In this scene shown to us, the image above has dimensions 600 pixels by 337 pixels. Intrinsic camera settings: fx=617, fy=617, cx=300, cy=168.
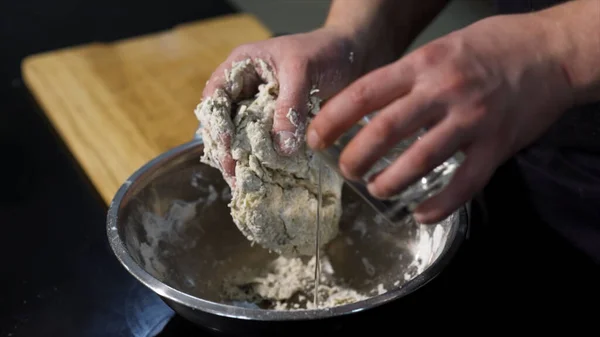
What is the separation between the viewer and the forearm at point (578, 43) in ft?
1.65

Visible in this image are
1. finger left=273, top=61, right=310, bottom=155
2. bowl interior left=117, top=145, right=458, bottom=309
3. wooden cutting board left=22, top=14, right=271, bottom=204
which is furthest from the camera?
wooden cutting board left=22, top=14, right=271, bottom=204

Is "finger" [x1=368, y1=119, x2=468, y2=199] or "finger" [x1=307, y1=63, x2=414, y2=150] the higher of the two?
"finger" [x1=307, y1=63, x2=414, y2=150]

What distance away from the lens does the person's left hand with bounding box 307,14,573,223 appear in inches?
18.2

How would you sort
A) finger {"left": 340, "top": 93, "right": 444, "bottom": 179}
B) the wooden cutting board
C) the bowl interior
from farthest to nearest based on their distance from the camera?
the wooden cutting board → the bowl interior → finger {"left": 340, "top": 93, "right": 444, "bottom": 179}

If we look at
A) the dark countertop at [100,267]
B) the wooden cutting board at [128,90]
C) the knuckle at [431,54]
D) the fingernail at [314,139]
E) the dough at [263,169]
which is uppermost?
the knuckle at [431,54]

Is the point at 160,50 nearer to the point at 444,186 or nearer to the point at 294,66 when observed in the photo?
the point at 294,66

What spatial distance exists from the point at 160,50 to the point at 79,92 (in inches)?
8.0

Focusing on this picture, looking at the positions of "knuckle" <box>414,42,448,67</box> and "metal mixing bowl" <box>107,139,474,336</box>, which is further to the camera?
"metal mixing bowl" <box>107,139,474,336</box>

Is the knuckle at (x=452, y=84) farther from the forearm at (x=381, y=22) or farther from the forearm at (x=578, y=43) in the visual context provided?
the forearm at (x=381, y=22)

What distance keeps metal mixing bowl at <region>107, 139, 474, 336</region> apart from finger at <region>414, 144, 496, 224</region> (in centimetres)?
16


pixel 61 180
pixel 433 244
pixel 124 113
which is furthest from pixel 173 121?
pixel 433 244

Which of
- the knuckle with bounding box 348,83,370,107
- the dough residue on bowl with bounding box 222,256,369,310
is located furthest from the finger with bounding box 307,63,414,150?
the dough residue on bowl with bounding box 222,256,369,310

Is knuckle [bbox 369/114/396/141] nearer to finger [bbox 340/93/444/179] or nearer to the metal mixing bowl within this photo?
finger [bbox 340/93/444/179]

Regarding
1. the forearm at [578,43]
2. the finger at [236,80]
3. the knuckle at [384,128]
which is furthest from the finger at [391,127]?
the finger at [236,80]
